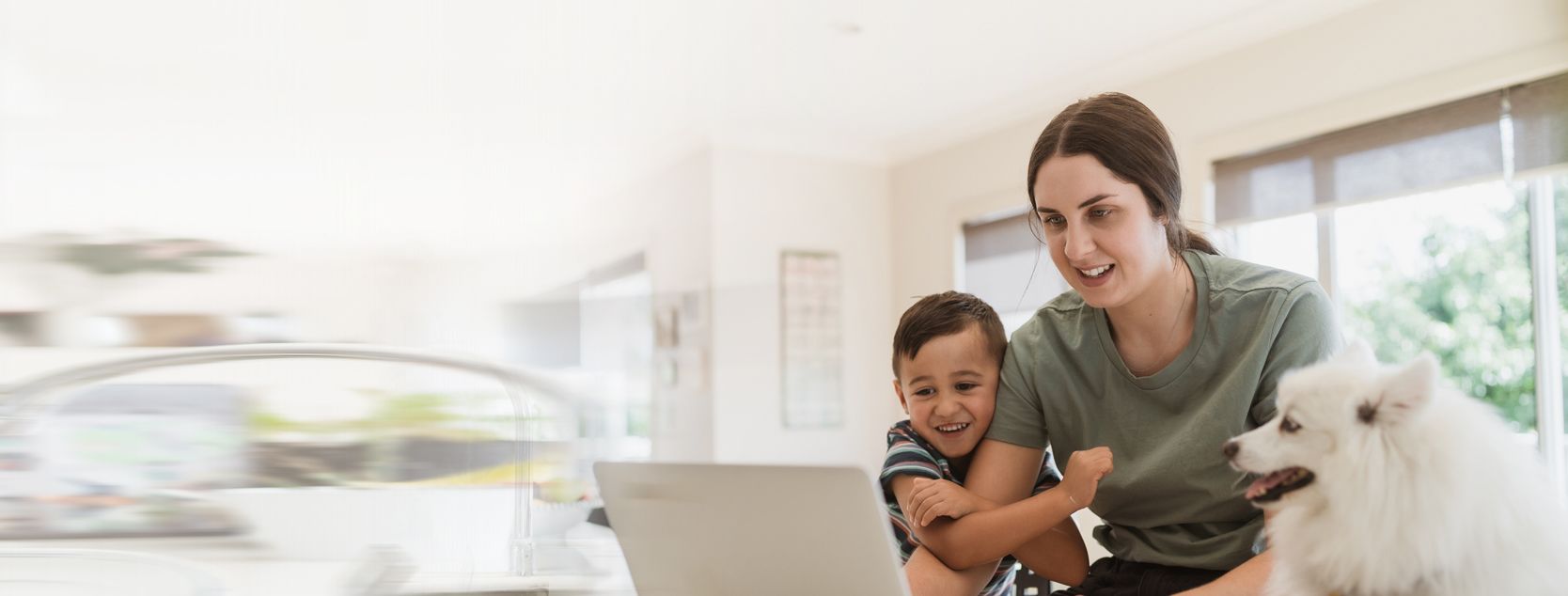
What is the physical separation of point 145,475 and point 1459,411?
5.18ft

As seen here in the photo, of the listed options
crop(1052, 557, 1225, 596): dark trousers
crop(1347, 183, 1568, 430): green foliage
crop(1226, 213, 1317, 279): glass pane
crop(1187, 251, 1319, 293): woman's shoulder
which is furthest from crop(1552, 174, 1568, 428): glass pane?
crop(1052, 557, 1225, 596): dark trousers

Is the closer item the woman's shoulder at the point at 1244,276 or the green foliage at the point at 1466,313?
the woman's shoulder at the point at 1244,276

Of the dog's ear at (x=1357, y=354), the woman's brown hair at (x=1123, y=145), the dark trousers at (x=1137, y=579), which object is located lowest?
the dark trousers at (x=1137, y=579)

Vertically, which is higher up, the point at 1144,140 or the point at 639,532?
the point at 1144,140

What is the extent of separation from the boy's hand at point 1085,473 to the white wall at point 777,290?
375 centimetres

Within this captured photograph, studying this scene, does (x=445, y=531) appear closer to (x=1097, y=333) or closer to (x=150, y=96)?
(x=1097, y=333)

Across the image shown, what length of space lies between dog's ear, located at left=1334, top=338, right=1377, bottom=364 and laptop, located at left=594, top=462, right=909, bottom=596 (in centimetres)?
41

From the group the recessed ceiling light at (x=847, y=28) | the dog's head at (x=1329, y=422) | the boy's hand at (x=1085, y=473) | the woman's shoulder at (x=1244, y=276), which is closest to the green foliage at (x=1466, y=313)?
the recessed ceiling light at (x=847, y=28)

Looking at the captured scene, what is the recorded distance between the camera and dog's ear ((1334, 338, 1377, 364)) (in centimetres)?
74

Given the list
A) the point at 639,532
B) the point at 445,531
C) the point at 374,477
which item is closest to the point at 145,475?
the point at 374,477

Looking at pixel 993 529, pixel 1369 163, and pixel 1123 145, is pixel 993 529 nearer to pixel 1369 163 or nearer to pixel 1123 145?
pixel 1123 145

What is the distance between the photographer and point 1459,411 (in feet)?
2.14

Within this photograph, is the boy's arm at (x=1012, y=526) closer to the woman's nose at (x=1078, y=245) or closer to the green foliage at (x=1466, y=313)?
the woman's nose at (x=1078, y=245)

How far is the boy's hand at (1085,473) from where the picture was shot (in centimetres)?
98
